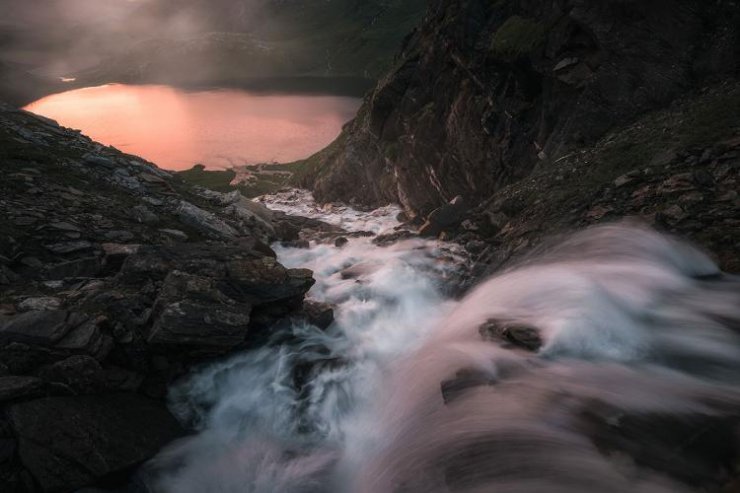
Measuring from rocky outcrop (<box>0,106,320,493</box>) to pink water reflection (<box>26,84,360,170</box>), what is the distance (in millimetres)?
57082

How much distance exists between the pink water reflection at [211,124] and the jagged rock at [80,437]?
212ft

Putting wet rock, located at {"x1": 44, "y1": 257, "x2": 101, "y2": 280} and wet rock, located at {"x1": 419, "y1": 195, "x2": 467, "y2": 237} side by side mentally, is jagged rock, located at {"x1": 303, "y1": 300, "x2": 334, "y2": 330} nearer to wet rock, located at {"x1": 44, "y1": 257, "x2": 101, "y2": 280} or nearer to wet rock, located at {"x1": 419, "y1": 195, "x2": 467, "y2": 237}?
wet rock, located at {"x1": 44, "y1": 257, "x2": 101, "y2": 280}

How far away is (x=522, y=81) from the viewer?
2270 centimetres

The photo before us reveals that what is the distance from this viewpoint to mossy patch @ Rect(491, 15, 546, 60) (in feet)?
70.7

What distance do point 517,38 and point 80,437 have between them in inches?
915

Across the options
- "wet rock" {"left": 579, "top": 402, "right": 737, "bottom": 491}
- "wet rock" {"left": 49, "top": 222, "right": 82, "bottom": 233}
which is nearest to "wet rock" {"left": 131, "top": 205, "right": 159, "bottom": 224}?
"wet rock" {"left": 49, "top": 222, "right": 82, "bottom": 233}

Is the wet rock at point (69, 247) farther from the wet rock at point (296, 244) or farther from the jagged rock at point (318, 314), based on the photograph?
the wet rock at point (296, 244)

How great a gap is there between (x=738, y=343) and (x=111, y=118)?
142258mm

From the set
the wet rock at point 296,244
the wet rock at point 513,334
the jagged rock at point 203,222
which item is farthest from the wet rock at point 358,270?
the wet rock at point 513,334

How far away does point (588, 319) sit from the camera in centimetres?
1045

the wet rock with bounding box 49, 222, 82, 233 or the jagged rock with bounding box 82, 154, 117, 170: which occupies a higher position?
the jagged rock with bounding box 82, 154, 117, 170

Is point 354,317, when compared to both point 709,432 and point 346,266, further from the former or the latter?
point 709,432

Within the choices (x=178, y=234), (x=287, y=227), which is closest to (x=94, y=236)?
(x=178, y=234)

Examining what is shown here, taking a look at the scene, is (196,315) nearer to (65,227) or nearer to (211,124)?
(65,227)
